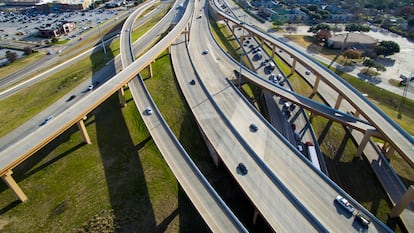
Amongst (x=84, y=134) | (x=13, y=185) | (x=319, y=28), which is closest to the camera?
(x=13, y=185)

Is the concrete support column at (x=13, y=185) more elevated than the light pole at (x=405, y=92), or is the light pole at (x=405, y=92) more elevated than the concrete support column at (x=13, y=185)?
the concrete support column at (x=13, y=185)

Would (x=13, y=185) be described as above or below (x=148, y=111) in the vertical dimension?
below

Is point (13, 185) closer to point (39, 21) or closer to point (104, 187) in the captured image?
point (104, 187)

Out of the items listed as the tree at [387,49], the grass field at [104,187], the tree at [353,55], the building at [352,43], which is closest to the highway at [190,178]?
the grass field at [104,187]

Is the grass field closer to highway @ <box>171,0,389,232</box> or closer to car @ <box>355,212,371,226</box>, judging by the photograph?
highway @ <box>171,0,389,232</box>

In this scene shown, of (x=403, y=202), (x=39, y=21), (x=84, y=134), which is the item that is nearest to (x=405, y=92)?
(x=403, y=202)

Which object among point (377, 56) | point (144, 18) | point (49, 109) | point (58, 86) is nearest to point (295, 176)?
point (49, 109)

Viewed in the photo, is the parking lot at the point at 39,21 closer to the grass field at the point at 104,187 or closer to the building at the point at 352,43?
the grass field at the point at 104,187

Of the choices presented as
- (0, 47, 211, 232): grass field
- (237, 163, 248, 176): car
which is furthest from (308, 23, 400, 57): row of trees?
(237, 163, 248, 176): car
